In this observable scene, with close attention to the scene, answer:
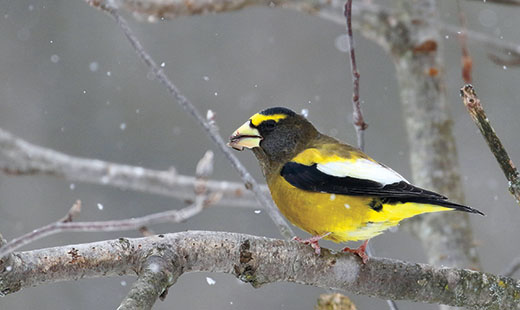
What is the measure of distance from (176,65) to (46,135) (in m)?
1.78

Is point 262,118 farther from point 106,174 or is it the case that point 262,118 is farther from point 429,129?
point 106,174

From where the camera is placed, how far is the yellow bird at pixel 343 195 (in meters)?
2.67

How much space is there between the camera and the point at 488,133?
230 centimetres

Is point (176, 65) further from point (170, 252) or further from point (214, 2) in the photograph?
point (170, 252)

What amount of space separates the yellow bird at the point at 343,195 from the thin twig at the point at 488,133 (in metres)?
0.23

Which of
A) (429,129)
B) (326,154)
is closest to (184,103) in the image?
(326,154)

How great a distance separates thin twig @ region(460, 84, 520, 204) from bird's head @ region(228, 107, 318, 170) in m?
1.03

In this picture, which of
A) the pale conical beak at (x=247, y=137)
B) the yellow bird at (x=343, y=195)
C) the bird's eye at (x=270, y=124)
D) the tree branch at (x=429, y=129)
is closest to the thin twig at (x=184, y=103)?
the yellow bird at (x=343, y=195)

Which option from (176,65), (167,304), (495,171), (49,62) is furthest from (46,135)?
(495,171)

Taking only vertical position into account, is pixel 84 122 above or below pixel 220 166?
above

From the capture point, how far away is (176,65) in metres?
8.20

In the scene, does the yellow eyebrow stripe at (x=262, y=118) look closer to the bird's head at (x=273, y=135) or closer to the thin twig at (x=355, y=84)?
the bird's head at (x=273, y=135)

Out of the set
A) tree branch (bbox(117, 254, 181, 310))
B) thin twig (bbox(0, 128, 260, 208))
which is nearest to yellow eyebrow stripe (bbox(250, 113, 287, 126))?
thin twig (bbox(0, 128, 260, 208))

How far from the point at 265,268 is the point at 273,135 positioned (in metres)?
1.06
